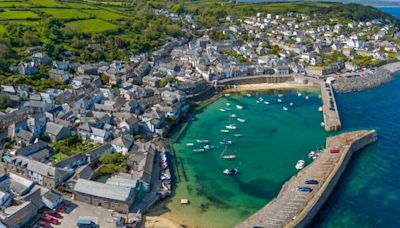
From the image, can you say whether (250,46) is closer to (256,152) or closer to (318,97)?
(318,97)

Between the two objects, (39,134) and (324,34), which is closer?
(39,134)

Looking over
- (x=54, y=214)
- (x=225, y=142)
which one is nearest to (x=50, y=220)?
(x=54, y=214)

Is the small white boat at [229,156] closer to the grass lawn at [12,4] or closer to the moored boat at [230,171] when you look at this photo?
the moored boat at [230,171]

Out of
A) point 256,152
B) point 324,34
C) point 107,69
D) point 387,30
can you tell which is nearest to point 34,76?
point 107,69

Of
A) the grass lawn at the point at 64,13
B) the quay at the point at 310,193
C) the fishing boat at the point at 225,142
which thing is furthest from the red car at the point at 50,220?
the grass lawn at the point at 64,13

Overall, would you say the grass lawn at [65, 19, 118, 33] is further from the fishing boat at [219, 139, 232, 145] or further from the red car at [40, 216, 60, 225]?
the red car at [40, 216, 60, 225]

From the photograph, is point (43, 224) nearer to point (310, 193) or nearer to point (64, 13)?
point (310, 193)
